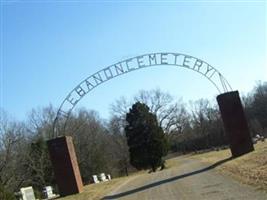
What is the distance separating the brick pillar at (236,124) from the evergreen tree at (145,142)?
27.0m

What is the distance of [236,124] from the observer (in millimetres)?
30953

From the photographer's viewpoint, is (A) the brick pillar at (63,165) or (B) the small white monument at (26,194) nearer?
(A) the brick pillar at (63,165)

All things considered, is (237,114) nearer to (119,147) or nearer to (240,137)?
(240,137)

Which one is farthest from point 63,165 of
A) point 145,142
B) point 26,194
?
point 145,142

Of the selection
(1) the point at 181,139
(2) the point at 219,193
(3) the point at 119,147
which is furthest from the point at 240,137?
(1) the point at 181,139

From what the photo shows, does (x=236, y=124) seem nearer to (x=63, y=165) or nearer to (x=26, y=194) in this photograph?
(x=63, y=165)

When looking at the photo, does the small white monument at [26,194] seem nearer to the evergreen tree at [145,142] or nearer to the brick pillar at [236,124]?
the brick pillar at [236,124]

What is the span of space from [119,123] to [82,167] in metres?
27.5

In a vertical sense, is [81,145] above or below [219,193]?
above

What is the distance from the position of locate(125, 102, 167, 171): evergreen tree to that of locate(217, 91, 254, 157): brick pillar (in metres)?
27.0

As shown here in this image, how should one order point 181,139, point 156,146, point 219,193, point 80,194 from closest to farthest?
point 219,193, point 80,194, point 156,146, point 181,139

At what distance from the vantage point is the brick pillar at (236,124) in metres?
30.8

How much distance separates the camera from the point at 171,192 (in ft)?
A: 60.8

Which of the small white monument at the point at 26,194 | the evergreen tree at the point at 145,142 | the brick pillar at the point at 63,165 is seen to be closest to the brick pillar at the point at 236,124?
the brick pillar at the point at 63,165
